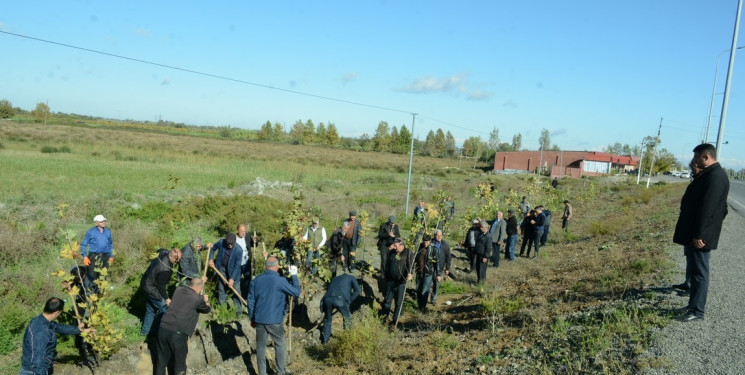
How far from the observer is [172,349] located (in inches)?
240

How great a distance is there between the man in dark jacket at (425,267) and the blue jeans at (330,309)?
6.66ft

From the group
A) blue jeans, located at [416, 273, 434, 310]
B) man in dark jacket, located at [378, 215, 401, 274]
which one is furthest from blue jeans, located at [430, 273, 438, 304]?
man in dark jacket, located at [378, 215, 401, 274]

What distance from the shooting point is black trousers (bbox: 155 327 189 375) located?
605 centimetres

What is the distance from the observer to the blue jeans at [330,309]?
25.3 feet

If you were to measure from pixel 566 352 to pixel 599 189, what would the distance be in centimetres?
3958

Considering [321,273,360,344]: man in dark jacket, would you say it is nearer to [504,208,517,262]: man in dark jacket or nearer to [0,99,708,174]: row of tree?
[504,208,517,262]: man in dark jacket

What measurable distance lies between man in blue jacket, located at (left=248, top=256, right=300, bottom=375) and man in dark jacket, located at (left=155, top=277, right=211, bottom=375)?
2.30 ft

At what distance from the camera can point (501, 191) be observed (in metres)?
35.4

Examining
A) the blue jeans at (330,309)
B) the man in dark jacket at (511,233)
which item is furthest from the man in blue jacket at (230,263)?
the man in dark jacket at (511,233)

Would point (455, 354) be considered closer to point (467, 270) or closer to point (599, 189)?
point (467, 270)

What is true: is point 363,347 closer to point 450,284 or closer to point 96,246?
point 450,284

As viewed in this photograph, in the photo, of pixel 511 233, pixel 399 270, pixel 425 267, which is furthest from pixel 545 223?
pixel 399 270

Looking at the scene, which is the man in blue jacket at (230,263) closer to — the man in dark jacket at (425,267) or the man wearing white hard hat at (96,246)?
the man wearing white hard hat at (96,246)

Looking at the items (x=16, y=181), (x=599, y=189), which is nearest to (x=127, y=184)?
(x=16, y=181)
